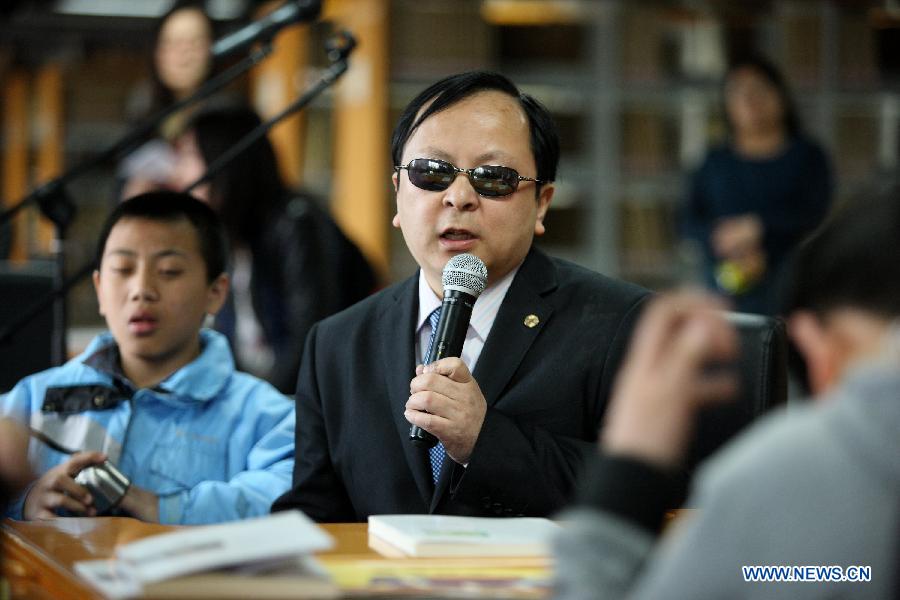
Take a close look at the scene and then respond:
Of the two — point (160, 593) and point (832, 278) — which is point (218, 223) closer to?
point (160, 593)

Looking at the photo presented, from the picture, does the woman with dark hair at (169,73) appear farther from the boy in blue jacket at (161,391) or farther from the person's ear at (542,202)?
the person's ear at (542,202)

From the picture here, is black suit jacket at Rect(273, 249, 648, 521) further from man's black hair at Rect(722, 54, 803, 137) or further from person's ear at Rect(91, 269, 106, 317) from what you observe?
man's black hair at Rect(722, 54, 803, 137)

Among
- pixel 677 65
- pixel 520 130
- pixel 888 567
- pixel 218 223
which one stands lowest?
pixel 888 567

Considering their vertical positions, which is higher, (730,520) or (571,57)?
(571,57)

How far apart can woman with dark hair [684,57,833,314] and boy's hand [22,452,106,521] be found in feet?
9.64

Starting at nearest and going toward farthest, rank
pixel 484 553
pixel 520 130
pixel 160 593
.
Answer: pixel 160 593 → pixel 484 553 → pixel 520 130

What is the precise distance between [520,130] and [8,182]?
909cm

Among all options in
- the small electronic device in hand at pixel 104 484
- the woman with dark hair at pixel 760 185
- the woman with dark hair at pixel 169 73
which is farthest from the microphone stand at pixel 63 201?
the woman with dark hair at pixel 760 185

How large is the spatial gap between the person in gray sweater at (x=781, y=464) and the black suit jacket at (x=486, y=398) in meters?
0.81

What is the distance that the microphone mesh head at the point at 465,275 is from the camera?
70.6 inches

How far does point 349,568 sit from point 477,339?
0.74 metres

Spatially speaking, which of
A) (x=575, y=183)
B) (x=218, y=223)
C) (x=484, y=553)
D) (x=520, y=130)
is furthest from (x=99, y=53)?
(x=484, y=553)

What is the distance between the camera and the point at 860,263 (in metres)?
0.96

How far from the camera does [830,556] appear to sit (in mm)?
936
